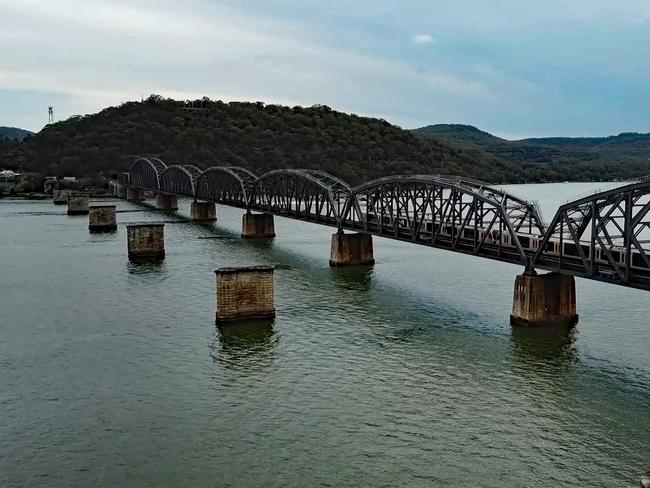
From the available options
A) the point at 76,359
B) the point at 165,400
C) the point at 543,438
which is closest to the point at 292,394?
the point at 165,400

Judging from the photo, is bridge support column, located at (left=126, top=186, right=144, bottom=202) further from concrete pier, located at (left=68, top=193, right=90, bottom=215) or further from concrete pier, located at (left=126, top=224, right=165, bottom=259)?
concrete pier, located at (left=126, top=224, right=165, bottom=259)

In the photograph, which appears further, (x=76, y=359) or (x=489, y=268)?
(x=489, y=268)

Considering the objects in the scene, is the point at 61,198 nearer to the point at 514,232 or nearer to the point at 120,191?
the point at 120,191

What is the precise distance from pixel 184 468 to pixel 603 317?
31092 mm

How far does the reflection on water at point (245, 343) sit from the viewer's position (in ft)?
121

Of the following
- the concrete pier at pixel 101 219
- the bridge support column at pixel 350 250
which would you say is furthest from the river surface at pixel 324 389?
the concrete pier at pixel 101 219

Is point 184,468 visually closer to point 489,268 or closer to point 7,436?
point 7,436

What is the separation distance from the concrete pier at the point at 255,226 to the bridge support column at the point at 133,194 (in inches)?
3762

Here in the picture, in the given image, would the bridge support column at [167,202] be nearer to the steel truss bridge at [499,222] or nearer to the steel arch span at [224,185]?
the steel arch span at [224,185]

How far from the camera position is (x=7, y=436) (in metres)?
27.1

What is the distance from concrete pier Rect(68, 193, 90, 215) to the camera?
13627 centimetres

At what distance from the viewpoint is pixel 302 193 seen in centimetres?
8581

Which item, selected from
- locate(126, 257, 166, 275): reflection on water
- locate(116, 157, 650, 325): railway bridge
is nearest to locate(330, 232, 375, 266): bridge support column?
locate(116, 157, 650, 325): railway bridge

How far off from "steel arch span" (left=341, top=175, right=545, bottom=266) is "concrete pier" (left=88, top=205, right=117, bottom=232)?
1906 inches
